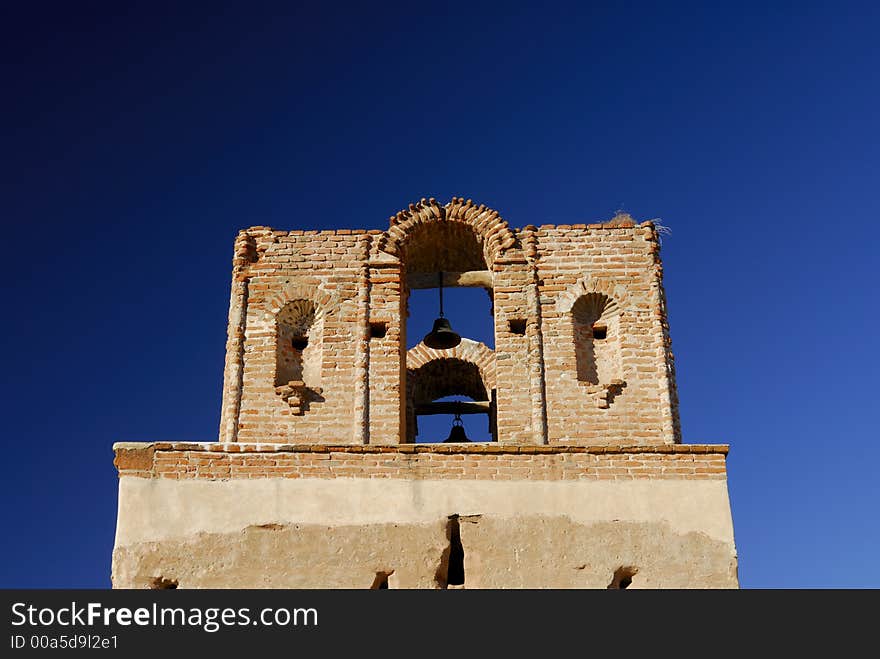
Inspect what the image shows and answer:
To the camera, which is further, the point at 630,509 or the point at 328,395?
the point at 328,395

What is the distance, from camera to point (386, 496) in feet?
32.8

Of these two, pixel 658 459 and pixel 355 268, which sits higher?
pixel 355 268

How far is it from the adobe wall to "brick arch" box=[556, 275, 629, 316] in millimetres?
1612

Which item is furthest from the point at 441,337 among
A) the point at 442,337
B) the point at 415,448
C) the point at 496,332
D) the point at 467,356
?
the point at 415,448

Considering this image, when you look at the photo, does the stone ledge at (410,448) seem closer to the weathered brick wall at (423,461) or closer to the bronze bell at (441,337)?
the weathered brick wall at (423,461)

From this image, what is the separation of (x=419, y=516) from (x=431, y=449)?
61 centimetres

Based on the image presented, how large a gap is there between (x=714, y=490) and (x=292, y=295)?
4.30m

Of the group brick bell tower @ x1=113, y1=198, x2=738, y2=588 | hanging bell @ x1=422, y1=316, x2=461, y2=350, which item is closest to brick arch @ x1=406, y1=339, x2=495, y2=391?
hanging bell @ x1=422, y1=316, x2=461, y2=350

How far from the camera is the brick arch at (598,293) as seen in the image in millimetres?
11195
